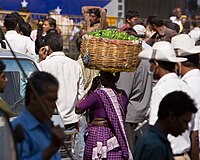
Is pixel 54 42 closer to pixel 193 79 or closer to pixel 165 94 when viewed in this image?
pixel 193 79

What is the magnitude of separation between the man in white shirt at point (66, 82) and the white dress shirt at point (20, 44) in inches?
78.0

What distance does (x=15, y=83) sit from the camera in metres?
7.50

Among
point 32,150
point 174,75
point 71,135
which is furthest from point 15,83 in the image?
point 32,150

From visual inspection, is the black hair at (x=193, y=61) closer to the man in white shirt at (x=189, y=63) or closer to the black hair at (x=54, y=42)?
the man in white shirt at (x=189, y=63)

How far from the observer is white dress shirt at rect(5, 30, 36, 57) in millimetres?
10688

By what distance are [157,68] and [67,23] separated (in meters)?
11.3

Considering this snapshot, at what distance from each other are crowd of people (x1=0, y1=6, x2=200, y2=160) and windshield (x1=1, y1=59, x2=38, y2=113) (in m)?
0.51

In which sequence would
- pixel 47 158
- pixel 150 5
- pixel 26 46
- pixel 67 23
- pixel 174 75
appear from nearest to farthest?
pixel 47 158 → pixel 174 75 → pixel 26 46 → pixel 67 23 → pixel 150 5

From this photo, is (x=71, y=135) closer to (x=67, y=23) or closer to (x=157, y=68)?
(x=157, y=68)

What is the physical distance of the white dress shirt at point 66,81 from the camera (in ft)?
28.1

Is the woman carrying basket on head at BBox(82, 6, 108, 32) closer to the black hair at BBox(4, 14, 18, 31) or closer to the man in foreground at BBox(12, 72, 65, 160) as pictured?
the black hair at BBox(4, 14, 18, 31)

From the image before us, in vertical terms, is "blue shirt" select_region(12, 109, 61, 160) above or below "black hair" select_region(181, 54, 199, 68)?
below

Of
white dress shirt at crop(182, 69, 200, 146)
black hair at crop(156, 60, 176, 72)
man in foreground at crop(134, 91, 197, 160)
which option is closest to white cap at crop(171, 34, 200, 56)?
white dress shirt at crop(182, 69, 200, 146)

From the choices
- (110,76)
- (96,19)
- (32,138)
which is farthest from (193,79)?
(96,19)
